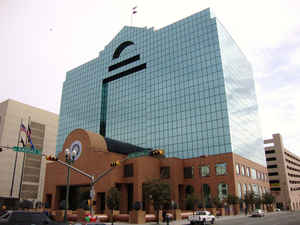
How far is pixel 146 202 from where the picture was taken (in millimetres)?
55438

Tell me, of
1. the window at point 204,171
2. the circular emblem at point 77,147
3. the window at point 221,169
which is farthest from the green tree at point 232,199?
the circular emblem at point 77,147

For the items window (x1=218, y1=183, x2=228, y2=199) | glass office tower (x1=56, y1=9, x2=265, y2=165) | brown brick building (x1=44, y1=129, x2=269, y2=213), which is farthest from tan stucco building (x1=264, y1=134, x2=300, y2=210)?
window (x1=218, y1=183, x2=228, y2=199)

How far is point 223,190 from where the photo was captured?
62.0 m

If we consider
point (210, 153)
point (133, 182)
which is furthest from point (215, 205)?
point (133, 182)

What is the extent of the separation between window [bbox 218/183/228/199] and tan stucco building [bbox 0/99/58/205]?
8474 centimetres

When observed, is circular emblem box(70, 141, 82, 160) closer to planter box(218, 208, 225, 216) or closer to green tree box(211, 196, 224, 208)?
green tree box(211, 196, 224, 208)

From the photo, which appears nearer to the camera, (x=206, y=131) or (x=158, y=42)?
(x=206, y=131)

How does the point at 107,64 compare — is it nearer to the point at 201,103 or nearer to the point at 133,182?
the point at 201,103

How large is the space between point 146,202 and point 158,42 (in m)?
54.1

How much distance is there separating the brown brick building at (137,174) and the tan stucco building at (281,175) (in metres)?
54.4

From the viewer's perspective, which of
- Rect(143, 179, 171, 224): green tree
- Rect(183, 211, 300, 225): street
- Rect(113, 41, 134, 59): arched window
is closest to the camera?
Rect(183, 211, 300, 225): street

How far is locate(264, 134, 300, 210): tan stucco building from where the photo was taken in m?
118

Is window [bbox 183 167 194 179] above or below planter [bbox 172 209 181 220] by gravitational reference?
above

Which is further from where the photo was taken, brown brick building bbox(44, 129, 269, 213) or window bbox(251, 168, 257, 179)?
window bbox(251, 168, 257, 179)
